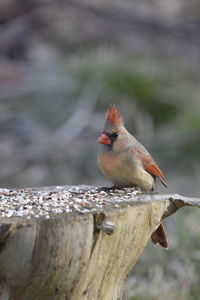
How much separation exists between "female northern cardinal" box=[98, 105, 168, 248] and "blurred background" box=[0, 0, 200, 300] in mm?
3135

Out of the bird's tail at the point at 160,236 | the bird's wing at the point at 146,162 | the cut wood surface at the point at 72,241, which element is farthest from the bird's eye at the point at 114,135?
the cut wood surface at the point at 72,241

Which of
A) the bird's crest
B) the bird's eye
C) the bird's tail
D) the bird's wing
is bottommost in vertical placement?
the bird's tail

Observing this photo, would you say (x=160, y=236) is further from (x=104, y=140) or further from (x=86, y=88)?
(x=86, y=88)

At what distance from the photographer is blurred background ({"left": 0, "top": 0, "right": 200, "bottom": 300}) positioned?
25.2ft

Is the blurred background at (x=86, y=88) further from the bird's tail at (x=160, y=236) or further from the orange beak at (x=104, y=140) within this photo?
the bird's tail at (x=160, y=236)

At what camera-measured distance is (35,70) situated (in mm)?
9047

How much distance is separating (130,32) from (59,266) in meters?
7.47

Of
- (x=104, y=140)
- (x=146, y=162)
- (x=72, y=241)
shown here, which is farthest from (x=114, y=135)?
(x=72, y=241)

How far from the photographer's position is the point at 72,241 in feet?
8.58

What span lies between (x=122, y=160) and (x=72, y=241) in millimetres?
1048

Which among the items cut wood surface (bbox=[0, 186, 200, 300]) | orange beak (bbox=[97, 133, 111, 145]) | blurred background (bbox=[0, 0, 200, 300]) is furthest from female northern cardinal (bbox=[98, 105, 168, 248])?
blurred background (bbox=[0, 0, 200, 300])

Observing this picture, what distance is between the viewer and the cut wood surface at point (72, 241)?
2568mm

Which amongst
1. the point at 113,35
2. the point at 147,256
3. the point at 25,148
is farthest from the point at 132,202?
the point at 113,35

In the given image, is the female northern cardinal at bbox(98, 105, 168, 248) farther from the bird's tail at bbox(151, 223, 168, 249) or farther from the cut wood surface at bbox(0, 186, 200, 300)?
the cut wood surface at bbox(0, 186, 200, 300)
